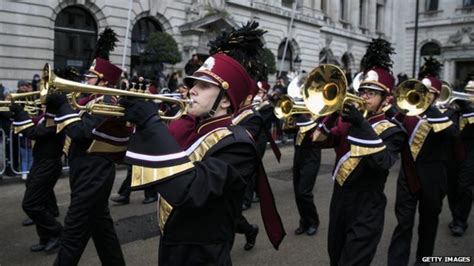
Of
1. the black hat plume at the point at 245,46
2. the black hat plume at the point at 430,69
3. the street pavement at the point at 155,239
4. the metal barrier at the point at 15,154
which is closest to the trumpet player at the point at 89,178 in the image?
the street pavement at the point at 155,239

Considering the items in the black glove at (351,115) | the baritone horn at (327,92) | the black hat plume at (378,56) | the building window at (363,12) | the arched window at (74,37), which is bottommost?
the black glove at (351,115)

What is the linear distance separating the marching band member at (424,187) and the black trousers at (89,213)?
2.93m

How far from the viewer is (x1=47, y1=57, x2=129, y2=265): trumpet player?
3.91 meters

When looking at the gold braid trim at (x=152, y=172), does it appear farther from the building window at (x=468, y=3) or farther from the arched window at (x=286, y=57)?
the building window at (x=468, y=3)

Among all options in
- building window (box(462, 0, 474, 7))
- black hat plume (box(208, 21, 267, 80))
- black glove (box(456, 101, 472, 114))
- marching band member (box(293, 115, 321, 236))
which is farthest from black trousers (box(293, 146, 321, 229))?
building window (box(462, 0, 474, 7))

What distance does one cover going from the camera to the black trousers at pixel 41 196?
201 inches

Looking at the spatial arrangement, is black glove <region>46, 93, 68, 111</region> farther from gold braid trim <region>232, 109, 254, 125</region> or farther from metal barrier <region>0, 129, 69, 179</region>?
metal barrier <region>0, 129, 69, 179</region>

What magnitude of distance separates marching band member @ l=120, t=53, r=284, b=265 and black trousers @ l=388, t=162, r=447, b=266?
2381 mm

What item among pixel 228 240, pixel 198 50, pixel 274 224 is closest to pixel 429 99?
pixel 274 224

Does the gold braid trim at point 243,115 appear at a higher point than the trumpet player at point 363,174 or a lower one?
higher

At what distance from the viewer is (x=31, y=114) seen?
20.1 ft

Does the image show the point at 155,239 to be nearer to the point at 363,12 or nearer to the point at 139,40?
the point at 139,40

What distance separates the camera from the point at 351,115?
11.9 feet

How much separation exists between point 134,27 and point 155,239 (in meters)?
15.3
